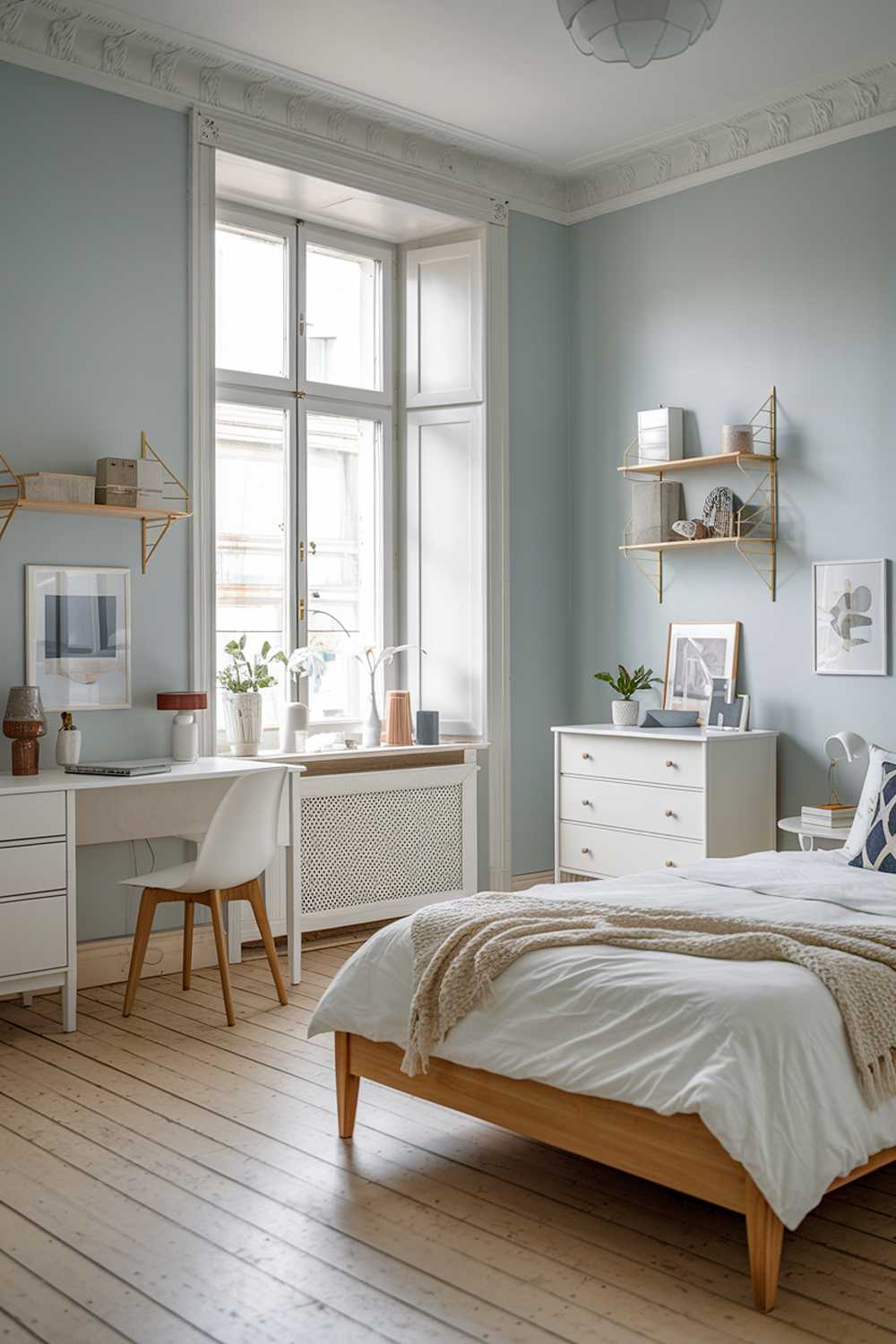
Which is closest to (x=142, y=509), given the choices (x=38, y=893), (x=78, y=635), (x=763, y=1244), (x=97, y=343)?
(x=78, y=635)

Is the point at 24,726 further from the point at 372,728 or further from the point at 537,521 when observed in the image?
the point at 537,521

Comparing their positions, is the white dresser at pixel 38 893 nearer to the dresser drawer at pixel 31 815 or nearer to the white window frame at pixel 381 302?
the dresser drawer at pixel 31 815

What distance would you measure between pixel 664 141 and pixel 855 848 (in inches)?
125

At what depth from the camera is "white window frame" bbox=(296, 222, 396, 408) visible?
5.45 metres

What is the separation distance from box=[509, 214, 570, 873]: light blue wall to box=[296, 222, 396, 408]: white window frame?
21.4 inches

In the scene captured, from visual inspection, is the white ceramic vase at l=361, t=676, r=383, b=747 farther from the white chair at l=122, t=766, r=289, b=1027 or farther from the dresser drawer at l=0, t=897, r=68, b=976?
the dresser drawer at l=0, t=897, r=68, b=976

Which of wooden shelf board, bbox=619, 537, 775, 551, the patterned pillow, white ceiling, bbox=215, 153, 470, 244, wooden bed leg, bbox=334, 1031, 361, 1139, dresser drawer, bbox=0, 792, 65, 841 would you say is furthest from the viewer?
wooden shelf board, bbox=619, 537, 775, 551

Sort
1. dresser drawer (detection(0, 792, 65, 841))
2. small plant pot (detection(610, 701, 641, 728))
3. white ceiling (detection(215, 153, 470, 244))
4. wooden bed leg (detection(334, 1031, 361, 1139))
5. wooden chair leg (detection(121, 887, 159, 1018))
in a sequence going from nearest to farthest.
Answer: wooden bed leg (detection(334, 1031, 361, 1139))
dresser drawer (detection(0, 792, 65, 841))
wooden chair leg (detection(121, 887, 159, 1018))
white ceiling (detection(215, 153, 470, 244))
small plant pot (detection(610, 701, 641, 728))

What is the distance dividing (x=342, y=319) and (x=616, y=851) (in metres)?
2.58

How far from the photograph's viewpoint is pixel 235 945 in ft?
15.9

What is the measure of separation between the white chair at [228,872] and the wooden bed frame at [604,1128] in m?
1.01

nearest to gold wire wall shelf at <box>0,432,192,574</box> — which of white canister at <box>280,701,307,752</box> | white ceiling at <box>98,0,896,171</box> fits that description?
Result: white canister at <box>280,701,307,752</box>

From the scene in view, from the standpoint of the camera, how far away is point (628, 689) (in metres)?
5.46

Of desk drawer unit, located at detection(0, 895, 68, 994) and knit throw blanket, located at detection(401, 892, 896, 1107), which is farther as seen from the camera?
desk drawer unit, located at detection(0, 895, 68, 994)
